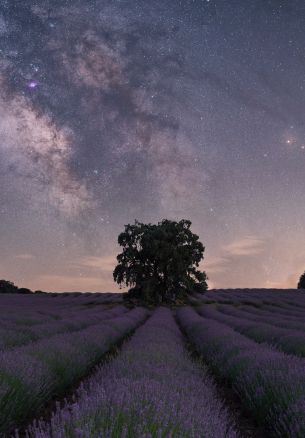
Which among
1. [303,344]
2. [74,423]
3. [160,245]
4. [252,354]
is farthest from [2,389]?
[160,245]

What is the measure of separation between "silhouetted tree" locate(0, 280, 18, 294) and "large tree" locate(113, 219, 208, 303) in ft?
102

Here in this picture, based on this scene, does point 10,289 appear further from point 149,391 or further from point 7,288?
point 149,391

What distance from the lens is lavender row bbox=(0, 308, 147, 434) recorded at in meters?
4.30

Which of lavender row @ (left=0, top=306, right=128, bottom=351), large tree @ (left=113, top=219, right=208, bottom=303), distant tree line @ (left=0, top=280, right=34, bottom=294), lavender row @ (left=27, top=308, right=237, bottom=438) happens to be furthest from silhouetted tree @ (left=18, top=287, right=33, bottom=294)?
lavender row @ (left=27, top=308, right=237, bottom=438)

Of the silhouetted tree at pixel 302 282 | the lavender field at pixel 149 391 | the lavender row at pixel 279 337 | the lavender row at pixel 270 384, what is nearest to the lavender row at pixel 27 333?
the lavender field at pixel 149 391

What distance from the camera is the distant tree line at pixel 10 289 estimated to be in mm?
58969

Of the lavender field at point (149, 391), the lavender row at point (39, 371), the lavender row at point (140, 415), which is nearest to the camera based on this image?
the lavender row at point (140, 415)

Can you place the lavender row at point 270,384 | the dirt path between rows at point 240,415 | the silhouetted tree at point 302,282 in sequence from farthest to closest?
the silhouetted tree at point 302,282
the dirt path between rows at point 240,415
the lavender row at point 270,384

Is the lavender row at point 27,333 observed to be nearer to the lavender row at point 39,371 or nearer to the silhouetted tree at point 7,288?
the lavender row at point 39,371

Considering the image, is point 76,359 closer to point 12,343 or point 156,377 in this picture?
point 12,343

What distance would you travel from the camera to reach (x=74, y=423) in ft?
7.81

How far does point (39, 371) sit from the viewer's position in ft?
17.0

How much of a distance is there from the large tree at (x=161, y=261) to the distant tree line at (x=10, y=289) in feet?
102

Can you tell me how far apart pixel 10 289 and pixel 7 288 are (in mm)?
468
